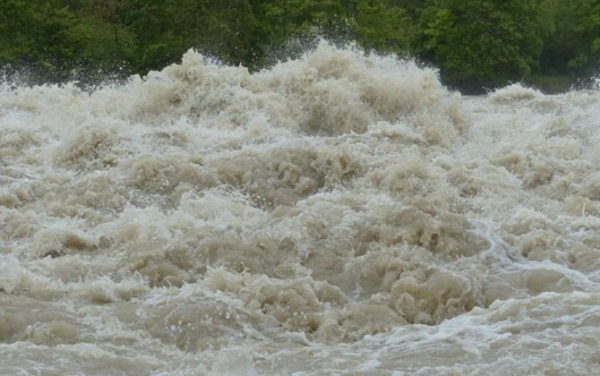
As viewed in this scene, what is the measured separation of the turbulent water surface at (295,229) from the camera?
711 cm

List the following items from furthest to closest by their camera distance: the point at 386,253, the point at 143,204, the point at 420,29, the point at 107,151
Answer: the point at 420,29 < the point at 107,151 < the point at 143,204 < the point at 386,253

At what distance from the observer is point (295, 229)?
9719mm

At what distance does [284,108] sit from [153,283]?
21.9 feet

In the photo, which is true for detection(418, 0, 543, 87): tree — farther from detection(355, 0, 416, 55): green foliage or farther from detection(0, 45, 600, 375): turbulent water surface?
detection(0, 45, 600, 375): turbulent water surface

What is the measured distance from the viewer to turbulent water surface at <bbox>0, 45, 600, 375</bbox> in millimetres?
7109

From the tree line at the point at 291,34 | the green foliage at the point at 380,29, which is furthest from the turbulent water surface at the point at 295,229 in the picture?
the green foliage at the point at 380,29

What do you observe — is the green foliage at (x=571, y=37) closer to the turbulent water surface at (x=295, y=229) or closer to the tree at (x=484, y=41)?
the tree at (x=484, y=41)

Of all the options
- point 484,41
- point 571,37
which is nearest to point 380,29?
point 484,41

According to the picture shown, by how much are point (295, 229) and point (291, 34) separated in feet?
74.4

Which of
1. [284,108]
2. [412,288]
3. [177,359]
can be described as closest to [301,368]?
[177,359]

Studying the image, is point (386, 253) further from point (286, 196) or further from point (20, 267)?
point (20, 267)

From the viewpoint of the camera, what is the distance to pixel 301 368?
22.1 ft

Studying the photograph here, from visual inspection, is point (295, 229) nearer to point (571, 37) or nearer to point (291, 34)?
point (291, 34)

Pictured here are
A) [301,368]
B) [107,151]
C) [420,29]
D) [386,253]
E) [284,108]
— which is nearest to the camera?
[301,368]
